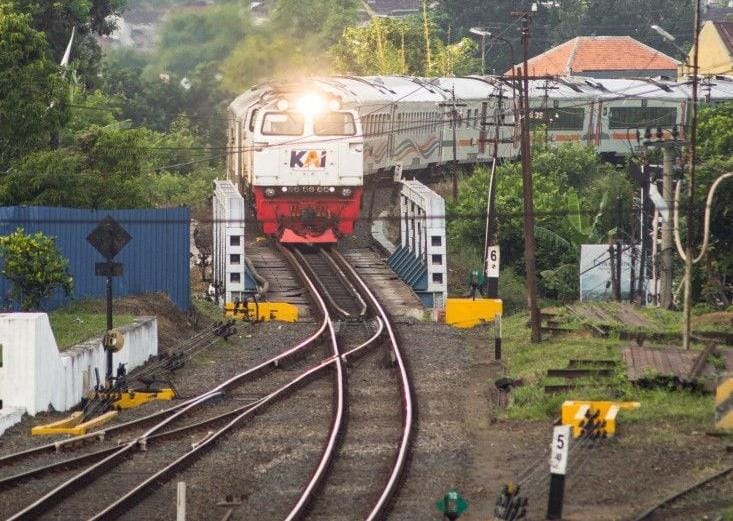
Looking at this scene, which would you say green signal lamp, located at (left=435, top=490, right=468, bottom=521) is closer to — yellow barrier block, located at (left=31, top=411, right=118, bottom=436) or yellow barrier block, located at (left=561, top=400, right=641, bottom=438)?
yellow barrier block, located at (left=561, top=400, right=641, bottom=438)

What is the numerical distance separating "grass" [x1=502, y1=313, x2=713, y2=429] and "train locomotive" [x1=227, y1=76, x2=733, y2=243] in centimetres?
567

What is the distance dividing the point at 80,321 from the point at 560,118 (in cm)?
2965

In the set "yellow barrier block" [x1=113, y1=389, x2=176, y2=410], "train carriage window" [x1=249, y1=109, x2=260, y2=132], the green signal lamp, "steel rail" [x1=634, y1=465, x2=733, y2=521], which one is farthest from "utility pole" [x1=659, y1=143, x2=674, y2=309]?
the green signal lamp

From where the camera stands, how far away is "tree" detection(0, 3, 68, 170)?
95.8 ft

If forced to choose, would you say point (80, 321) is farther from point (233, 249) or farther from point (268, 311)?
point (233, 249)

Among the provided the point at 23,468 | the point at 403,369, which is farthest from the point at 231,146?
the point at 23,468

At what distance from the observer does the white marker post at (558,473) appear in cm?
1355

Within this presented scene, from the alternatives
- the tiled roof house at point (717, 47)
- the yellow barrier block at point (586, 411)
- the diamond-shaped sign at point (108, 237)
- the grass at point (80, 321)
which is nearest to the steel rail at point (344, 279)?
the grass at point (80, 321)

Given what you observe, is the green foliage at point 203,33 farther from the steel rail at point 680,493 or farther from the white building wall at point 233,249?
the steel rail at point 680,493

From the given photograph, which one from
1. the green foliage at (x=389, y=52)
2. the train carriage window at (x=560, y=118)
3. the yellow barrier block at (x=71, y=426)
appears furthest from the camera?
the green foliage at (x=389, y=52)

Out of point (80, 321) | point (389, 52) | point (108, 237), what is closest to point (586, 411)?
point (108, 237)

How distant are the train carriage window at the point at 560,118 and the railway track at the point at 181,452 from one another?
2420 cm

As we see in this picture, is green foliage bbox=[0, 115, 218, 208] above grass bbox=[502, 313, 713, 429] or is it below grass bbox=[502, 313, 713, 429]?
above

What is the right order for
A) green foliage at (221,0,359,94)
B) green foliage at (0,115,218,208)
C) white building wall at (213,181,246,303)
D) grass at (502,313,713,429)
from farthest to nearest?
green foliage at (221,0,359,94), white building wall at (213,181,246,303), green foliage at (0,115,218,208), grass at (502,313,713,429)
